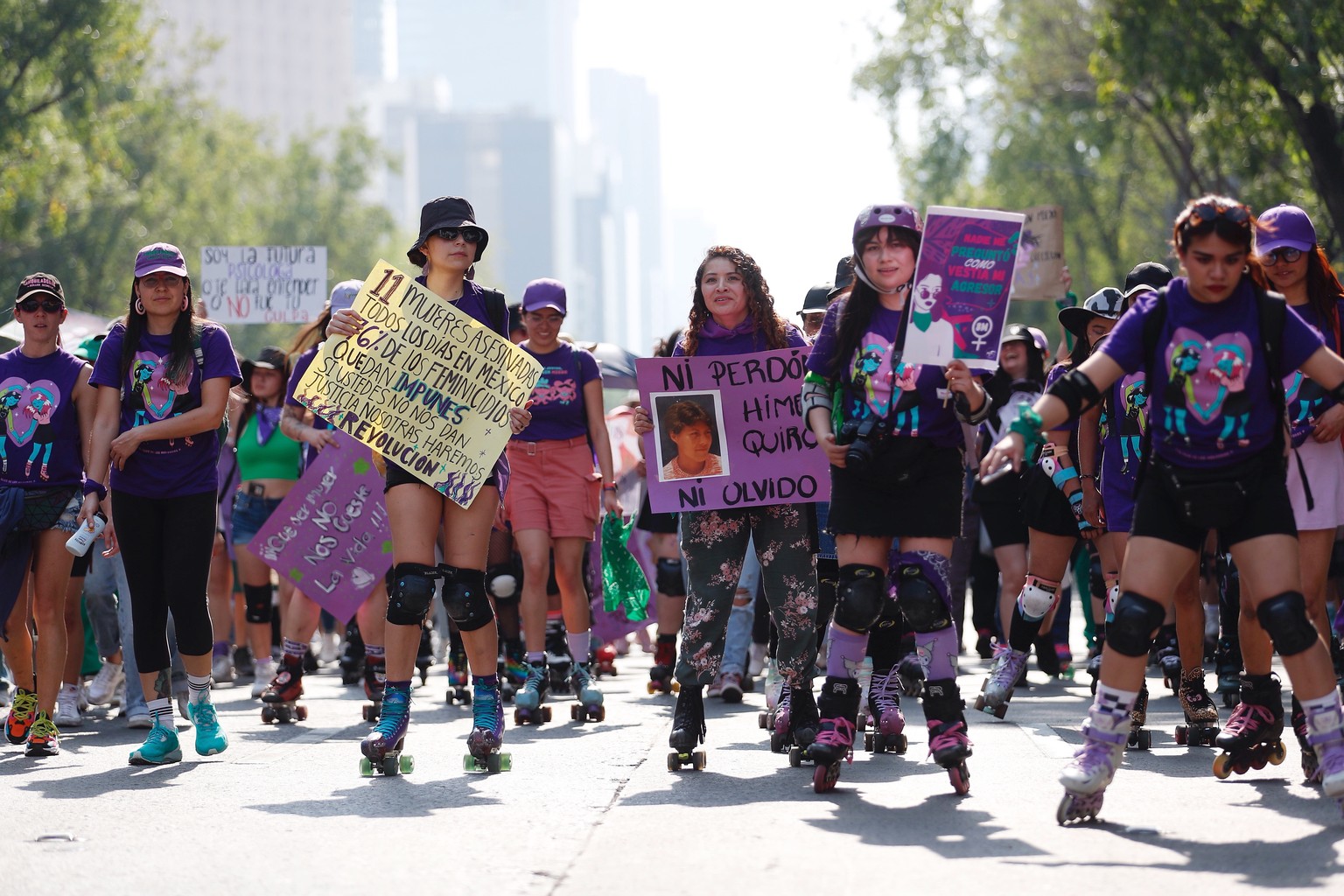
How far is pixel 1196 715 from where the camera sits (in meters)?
7.75

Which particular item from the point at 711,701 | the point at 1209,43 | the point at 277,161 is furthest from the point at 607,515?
the point at 277,161

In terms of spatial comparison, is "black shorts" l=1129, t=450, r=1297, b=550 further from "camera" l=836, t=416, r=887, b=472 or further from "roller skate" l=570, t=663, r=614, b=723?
"roller skate" l=570, t=663, r=614, b=723

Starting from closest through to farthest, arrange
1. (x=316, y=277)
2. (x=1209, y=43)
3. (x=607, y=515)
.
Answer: (x=607, y=515)
(x=316, y=277)
(x=1209, y=43)

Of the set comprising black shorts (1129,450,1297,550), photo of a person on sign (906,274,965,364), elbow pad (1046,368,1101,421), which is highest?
photo of a person on sign (906,274,965,364)

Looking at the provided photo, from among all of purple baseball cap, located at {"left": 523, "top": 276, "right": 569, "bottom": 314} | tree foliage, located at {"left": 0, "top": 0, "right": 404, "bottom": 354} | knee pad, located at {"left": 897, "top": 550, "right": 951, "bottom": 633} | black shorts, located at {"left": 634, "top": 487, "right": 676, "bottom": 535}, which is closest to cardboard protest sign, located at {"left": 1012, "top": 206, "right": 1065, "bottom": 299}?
black shorts, located at {"left": 634, "top": 487, "right": 676, "bottom": 535}

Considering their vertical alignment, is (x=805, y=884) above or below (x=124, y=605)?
below

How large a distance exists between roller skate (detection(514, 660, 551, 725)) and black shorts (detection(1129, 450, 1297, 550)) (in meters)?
4.23

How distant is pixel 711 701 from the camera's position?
10734 mm

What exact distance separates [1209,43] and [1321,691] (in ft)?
50.0

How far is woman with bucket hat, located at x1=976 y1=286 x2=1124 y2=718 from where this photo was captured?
28.9 ft

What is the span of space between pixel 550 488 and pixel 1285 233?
4079 millimetres

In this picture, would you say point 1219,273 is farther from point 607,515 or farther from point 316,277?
point 316,277

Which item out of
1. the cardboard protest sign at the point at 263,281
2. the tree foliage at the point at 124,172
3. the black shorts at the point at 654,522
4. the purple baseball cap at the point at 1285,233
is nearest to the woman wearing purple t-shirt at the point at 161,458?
the purple baseball cap at the point at 1285,233

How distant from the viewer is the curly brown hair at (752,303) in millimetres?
7656
